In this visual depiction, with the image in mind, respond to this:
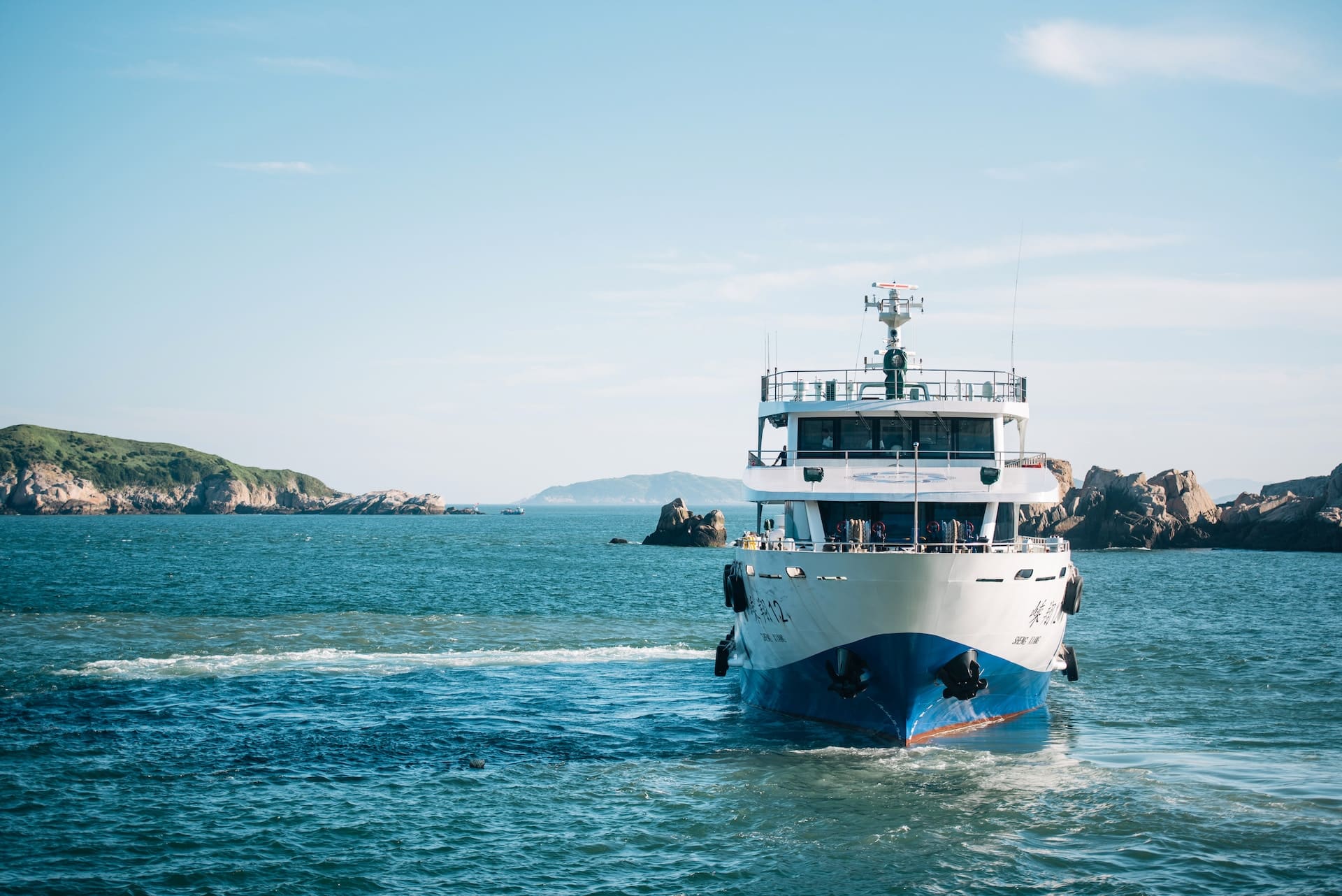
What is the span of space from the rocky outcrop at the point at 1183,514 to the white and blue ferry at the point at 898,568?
71.7 metres

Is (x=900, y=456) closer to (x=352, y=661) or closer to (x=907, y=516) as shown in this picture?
(x=907, y=516)

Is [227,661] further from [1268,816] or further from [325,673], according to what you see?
[1268,816]

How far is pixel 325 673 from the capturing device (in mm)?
32312

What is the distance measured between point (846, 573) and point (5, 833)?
1594 centimetres

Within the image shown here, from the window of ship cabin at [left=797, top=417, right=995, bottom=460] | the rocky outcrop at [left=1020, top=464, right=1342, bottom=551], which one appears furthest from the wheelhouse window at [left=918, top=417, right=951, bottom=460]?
the rocky outcrop at [left=1020, top=464, right=1342, bottom=551]

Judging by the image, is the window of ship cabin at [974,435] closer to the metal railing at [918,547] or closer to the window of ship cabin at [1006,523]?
the window of ship cabin at [1006,523]

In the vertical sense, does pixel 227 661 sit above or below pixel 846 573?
below

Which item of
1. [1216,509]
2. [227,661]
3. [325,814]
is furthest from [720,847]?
[1216,509]

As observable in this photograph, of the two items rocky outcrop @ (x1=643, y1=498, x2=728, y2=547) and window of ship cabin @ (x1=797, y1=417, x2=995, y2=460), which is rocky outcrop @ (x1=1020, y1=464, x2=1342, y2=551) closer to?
rocky outcrop @ (x1=643, y1=498, x2=728, y2=547)

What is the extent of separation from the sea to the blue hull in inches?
19.8

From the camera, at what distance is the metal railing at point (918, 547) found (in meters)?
23.0

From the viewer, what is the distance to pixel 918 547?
23203mm

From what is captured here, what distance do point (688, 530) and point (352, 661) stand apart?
238ft

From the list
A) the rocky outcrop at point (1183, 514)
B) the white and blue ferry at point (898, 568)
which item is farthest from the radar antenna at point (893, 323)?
the rocky outcrop at point (1183, 514)
